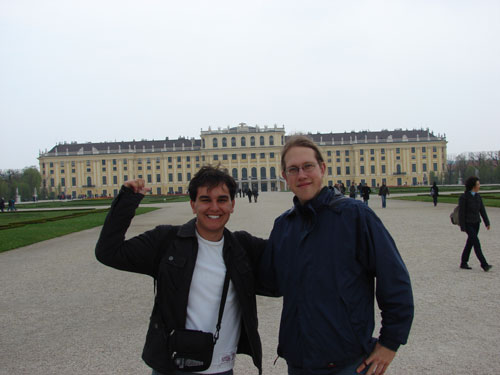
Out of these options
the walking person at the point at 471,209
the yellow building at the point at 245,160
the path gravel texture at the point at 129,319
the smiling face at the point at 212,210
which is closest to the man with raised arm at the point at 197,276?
the smiling face at the point at 212,210

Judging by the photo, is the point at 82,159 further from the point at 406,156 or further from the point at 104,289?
the point at 104,289

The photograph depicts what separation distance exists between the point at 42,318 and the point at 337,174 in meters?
82.1

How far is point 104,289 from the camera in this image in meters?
6.05

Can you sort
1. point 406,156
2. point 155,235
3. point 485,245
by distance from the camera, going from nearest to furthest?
1. point 155,235
2. point 485,245
3. point 406,156

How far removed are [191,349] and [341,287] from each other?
28.3 inches

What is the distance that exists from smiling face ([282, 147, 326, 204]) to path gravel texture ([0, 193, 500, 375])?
184cm

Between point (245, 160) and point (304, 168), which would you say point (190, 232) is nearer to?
point (304, 168)

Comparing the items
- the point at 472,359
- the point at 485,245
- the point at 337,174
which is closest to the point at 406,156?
the point at 337,174

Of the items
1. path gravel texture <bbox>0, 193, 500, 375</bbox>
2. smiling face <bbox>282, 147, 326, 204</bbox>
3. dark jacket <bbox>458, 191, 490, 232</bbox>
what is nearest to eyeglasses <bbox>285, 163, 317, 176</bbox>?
smiling face <bbox>282, 147, 326, 204</bbox>

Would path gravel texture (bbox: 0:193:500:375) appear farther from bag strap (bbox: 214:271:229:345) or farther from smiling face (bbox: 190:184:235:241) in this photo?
smiling face (bbox: 190:184:235:241)

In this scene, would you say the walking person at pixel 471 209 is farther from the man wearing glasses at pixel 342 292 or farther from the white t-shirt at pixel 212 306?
the white t-shirt at pixel 212 306

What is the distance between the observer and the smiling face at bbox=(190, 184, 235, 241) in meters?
2.13

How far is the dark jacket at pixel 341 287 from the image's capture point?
183 centimetres

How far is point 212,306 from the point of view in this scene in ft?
6.70
